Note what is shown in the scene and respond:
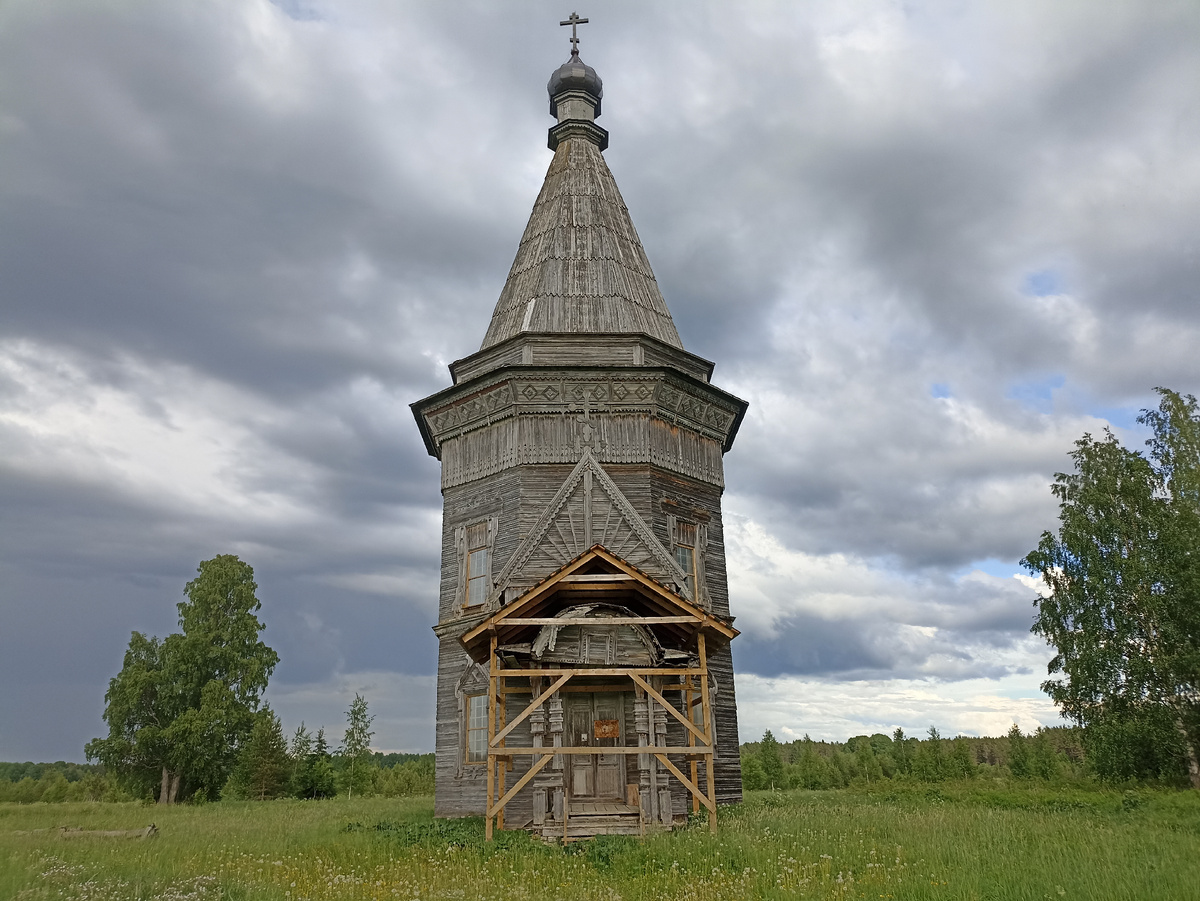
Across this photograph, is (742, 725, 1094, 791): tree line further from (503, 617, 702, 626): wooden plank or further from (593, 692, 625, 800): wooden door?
(503, 617, 702, 626): wooden plank

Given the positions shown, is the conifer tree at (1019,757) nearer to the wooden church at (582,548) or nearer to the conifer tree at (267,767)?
the wooden church at (582,548)

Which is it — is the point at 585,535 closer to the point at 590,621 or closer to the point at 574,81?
the point at 590,621

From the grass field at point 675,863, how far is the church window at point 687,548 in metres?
6.43

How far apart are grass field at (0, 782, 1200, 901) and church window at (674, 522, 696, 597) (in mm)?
6432

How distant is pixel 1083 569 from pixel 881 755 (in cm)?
3066

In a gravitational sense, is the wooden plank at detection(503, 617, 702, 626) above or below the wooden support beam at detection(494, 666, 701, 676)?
above

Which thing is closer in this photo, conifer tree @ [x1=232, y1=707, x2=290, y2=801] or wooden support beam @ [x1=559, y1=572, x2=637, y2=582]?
wooden support beam @ [x1=559, y1=572, x2=637, y2=582]

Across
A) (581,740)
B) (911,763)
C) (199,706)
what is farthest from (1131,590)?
(199,706)

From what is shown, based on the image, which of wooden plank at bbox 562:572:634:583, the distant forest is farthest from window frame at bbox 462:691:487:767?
the distant forest

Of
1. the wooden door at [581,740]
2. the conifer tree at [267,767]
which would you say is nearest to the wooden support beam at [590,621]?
the wooden door at [581,740]

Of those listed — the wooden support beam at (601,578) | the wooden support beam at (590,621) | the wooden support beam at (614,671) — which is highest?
the wooden support beam at (601,578)

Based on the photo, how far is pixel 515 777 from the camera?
16703 millimetres

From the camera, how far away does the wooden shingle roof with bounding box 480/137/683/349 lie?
22.3 m

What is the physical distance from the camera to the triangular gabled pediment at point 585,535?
14977 millimetres
